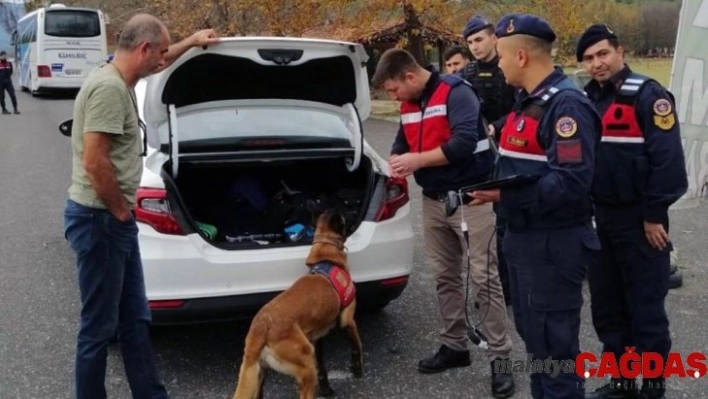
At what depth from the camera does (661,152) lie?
3062 millimetres

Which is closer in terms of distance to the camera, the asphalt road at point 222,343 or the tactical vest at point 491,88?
the asphalt road at point 222,343

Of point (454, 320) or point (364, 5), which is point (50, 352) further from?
point (364, 5)

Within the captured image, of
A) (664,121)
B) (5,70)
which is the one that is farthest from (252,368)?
(5,70)

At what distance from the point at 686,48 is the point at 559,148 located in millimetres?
3261

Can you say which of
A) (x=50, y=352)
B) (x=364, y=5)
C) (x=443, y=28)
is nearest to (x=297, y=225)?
(x=50, y=352)

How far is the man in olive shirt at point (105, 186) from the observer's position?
2756mm

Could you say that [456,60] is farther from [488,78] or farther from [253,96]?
[253,96]

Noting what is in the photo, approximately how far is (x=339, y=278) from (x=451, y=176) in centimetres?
79

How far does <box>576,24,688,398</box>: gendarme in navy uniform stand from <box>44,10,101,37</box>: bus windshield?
74.7 feet

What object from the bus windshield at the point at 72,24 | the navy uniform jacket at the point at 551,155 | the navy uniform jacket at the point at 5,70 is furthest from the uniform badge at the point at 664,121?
the bus windshield at the point at 72,24

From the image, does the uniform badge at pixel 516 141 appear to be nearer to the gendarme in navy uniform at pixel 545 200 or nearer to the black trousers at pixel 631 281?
the gendarme in navy uniform at pixel 545 200

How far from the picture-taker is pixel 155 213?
11.5ft

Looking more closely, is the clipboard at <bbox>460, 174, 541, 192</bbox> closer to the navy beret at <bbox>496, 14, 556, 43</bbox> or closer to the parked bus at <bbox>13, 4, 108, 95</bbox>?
the navy beret at <bbox>496, 14, 556, 43</bbox>

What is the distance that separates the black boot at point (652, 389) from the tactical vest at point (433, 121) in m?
1.41
